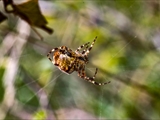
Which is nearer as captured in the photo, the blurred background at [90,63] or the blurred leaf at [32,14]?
the blurred leaf at [32,14]

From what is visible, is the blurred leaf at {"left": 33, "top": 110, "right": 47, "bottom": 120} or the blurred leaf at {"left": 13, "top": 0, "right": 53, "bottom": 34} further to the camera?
the blurred leaf at {"left": 33, "top": 110, "right": 47, "bottom": 120}

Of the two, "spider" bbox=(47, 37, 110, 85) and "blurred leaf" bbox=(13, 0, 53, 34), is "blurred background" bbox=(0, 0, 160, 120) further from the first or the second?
"blurred leaf" bbox=(13, 0, 53, 34)

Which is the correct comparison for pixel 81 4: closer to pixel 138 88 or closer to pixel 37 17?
pixel 138 88

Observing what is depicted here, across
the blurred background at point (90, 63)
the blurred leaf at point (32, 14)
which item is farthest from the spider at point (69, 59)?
the blurred leaf at point (32, 14)

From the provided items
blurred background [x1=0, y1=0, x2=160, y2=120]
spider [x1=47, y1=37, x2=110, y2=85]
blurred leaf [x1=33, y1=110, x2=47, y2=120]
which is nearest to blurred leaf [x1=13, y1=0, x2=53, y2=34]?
spider [x1=47, y1=37, x2=110, y2=85]

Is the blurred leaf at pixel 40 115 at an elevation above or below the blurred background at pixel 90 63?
below

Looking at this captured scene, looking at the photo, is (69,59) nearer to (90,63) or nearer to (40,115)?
(90,63)

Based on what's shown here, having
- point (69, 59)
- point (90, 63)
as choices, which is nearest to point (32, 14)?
point (69, 59)

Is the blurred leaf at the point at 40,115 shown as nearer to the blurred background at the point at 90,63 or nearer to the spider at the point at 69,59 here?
the blurred background at the point at 90,63
